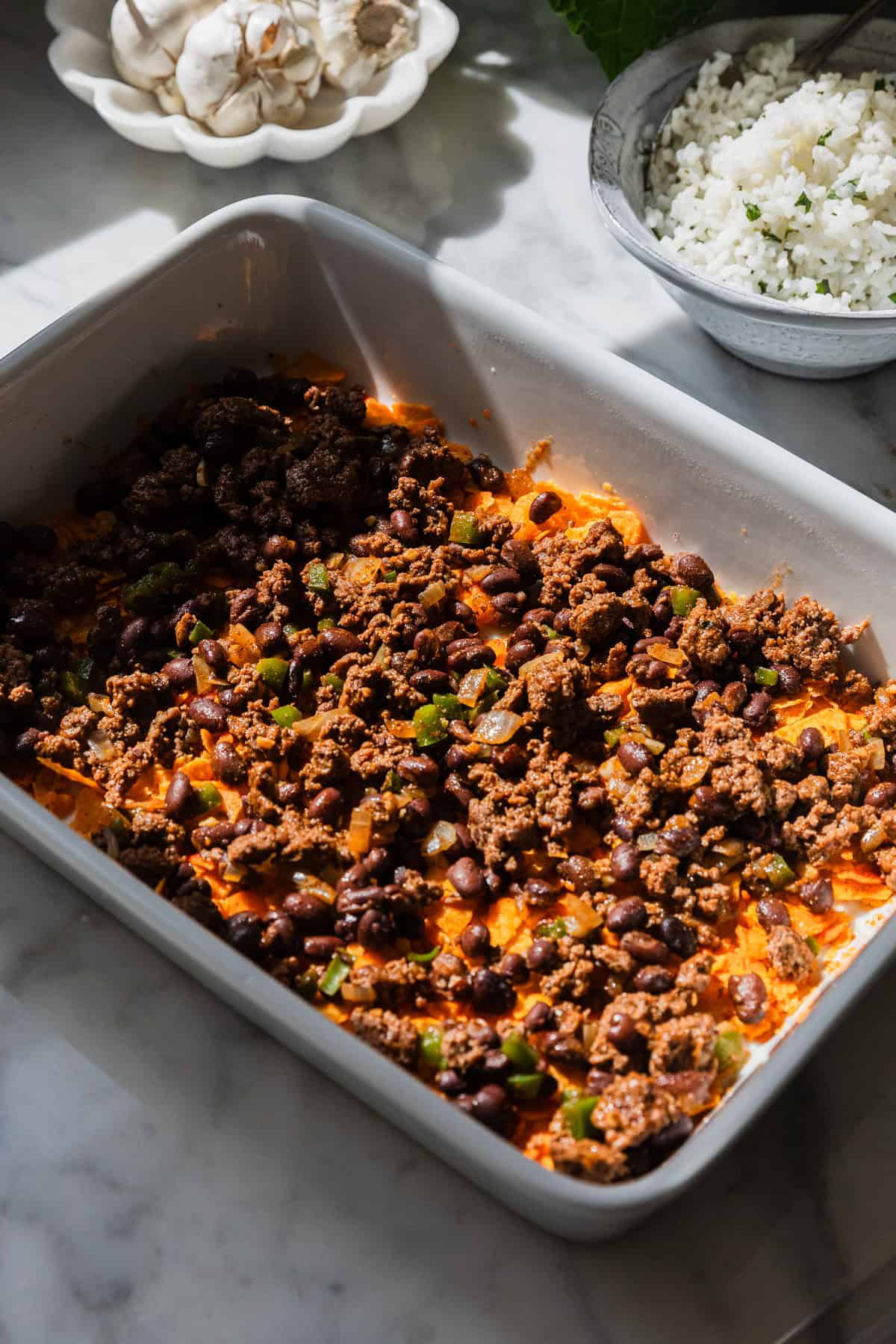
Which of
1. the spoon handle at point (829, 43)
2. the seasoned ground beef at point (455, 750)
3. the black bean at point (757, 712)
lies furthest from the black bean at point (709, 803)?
the spoon handle at point (829, 43)

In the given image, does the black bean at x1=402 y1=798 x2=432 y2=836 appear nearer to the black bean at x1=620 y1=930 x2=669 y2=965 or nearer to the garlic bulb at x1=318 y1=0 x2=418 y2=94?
the black bean at x1=620 y1=930 x2=669 y2=965

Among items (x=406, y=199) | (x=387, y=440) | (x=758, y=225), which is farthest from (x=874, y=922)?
(x=406, y=199)

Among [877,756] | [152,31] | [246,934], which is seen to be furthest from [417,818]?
[152,31]

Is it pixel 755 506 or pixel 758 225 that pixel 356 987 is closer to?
pixel 755 506

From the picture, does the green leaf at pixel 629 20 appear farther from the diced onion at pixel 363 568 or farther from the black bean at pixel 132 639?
the black bean at pixel 132 639

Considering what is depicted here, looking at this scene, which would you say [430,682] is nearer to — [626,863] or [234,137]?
[626,863]
